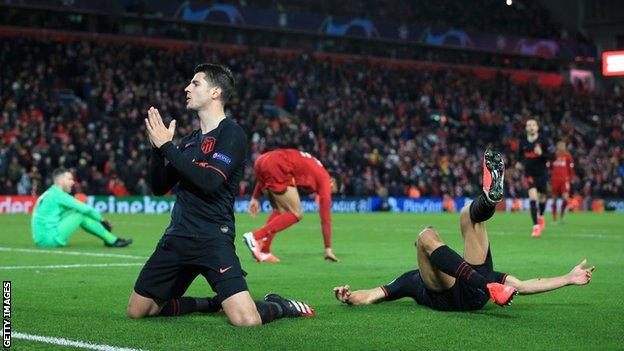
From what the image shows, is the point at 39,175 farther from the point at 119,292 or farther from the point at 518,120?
the point at 518,120

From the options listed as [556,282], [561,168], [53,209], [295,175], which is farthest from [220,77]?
[561,168]

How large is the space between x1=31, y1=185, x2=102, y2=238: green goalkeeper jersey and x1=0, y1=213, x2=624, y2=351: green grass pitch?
1.70 ft

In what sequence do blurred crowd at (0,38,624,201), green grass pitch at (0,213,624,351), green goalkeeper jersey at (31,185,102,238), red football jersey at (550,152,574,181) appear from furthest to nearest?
blurred crowd at (0,38,624,201) < red football jersey at (550,152,574,181) < green goalkeeper jersey at (31,185,102,238) < green grass pitch at (0,213,624,351)

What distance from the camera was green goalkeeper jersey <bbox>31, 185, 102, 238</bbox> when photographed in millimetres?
16438

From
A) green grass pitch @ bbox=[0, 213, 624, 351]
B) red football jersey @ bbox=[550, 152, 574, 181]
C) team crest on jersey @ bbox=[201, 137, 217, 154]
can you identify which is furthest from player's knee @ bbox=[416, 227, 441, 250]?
red football jersey @ bbox=[550, 152, 574, 181]

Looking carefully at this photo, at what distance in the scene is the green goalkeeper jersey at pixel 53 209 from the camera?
1644 centimetres

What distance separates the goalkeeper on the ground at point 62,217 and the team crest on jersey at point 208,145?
28.9 ft

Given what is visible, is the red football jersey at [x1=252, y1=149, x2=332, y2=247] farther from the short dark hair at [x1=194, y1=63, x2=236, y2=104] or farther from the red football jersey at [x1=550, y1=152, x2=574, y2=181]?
the red football jersey at [x1=550, y1=152, x2=574, y2=181]

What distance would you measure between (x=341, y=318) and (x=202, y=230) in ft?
4.46

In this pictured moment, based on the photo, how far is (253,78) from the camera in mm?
44125

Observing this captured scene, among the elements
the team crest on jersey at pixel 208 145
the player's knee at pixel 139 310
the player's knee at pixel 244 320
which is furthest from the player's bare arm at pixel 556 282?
the player's knee at pixel 139 310

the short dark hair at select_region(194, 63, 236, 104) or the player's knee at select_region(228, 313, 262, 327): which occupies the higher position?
the short dark hair at select_region(194, 63, 236, 104)

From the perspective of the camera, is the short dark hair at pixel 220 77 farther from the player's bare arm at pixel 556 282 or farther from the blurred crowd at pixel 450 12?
the blurred crowd at pixel 450 12

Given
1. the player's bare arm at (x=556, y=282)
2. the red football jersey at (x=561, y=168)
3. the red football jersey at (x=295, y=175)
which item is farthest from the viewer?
the red football jersey at (x=561, y=168)
